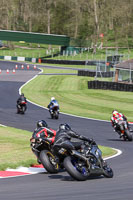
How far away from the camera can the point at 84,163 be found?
479 inches

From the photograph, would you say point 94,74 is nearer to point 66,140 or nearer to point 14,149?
point 14,149

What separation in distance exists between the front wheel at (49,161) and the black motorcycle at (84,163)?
1.64ft

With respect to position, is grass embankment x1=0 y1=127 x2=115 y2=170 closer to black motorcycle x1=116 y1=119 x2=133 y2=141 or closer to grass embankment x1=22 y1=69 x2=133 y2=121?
black motorcycle x1=116 y1=119 x2=133 y2=141

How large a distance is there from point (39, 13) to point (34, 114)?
111 metres

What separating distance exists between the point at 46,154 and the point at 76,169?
45.1 inches

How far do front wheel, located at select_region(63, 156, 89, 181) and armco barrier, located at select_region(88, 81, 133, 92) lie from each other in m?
32.6

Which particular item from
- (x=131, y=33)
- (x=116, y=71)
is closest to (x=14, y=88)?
(x=116, y=71)

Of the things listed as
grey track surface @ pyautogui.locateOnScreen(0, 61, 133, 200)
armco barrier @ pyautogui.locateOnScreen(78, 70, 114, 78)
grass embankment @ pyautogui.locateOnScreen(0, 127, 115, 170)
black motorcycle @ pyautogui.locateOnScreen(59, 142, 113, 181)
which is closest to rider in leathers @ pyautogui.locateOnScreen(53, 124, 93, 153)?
black motorcycle @ pyautogui.locateOnScreen(59, 142, 113, 181)

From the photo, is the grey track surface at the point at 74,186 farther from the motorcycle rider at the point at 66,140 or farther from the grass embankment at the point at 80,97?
the grass embankment at the point at 80,97

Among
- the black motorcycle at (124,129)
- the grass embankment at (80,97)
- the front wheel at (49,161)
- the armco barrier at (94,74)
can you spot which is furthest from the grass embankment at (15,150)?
the armco barrier at (94,74)

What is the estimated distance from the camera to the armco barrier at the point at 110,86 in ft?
145

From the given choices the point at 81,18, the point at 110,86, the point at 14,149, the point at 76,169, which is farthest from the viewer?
the point at 81,18

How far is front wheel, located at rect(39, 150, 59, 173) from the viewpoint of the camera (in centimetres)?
1264

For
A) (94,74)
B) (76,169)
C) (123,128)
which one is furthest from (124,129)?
(94,74)
